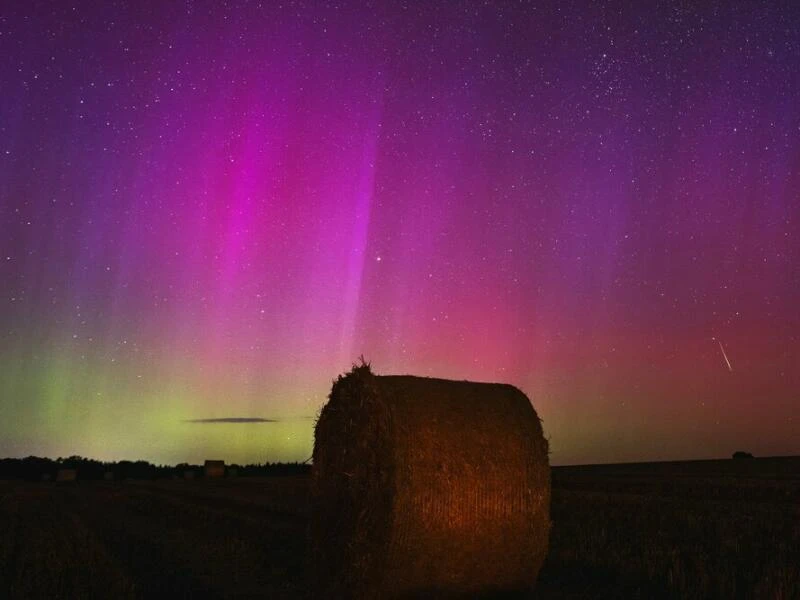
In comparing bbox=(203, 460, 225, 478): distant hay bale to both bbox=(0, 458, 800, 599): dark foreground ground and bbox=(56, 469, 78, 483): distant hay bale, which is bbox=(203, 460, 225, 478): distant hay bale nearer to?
bbox=(56, 469, 78, 483): distant hay bale

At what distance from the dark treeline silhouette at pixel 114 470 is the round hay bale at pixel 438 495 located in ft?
113

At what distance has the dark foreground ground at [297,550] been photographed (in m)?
8.58

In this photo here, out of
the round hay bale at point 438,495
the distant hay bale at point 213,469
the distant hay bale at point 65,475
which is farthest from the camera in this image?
the distant hay bale at point 65,475

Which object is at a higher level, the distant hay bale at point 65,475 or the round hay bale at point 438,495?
the round hay bale at point 438,495

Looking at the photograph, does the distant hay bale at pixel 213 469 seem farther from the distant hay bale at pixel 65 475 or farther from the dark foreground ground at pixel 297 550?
the dark foreground ground at pixel 297 550

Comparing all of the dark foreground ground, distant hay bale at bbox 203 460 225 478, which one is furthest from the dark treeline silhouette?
the dark foreground ground

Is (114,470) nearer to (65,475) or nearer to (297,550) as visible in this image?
(65,475)

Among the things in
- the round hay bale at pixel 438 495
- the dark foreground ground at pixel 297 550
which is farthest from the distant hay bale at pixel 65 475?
the round hay bale at pixel 438 495

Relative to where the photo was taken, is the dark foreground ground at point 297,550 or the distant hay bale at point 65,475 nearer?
the dark foreground ground at point 297,550

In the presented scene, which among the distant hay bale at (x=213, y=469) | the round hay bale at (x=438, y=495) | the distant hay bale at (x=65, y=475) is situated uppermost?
the round hay bale at (x=438, y=495)

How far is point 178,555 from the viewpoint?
11.4 m

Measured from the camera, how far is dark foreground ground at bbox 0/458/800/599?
8.58 meters

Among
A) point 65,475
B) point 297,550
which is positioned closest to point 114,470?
point 65,475

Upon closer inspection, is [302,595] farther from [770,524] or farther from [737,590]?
[770,524]
